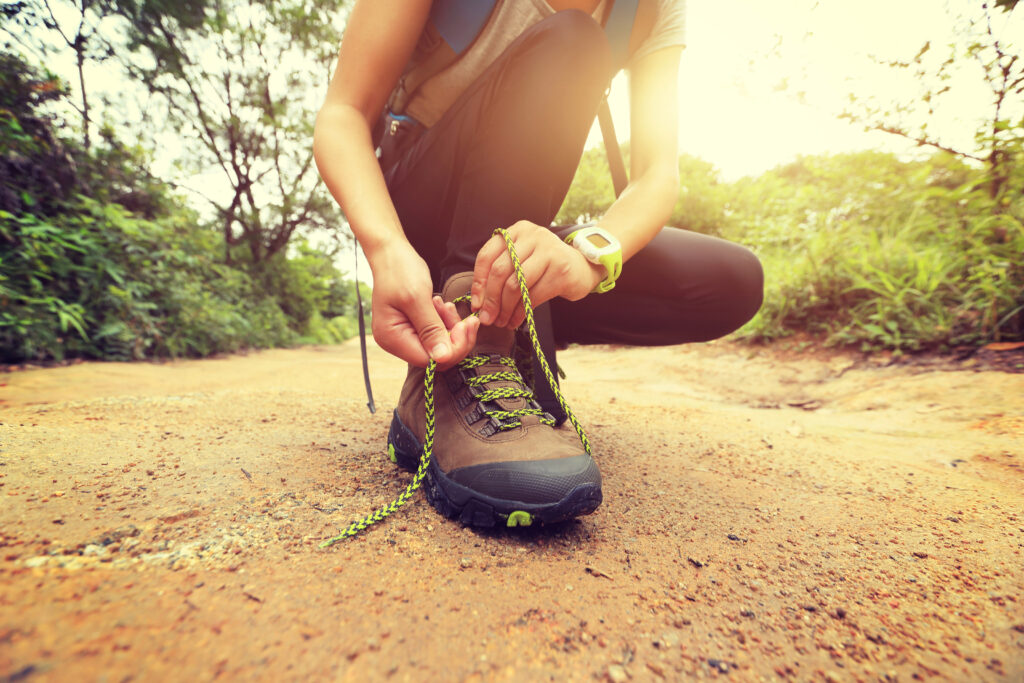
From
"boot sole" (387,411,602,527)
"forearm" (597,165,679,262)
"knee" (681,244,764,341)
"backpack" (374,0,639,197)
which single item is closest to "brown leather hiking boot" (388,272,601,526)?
"boot sole" (387,411,602,527)

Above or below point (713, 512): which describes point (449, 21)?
above

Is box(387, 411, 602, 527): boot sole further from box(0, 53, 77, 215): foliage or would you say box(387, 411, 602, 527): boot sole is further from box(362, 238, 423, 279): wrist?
box(0, 53, 77, 215): foliage

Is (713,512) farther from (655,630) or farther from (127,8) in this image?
(127,8)

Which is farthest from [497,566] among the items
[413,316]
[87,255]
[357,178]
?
[87,255]

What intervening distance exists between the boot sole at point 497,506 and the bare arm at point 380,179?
0.24 m

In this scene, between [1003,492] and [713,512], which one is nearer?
[713,512]

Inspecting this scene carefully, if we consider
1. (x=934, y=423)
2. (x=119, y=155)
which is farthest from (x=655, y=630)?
(x=119, y=155)

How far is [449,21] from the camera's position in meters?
0.99

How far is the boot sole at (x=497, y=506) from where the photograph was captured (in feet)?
2.36

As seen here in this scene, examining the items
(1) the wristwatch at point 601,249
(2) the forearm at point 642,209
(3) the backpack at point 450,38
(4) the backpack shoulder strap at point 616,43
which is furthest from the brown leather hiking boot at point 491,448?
(4) the backpack shoulder strap at point 616,43

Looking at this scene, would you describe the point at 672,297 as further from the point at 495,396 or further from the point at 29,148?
the point at 29,148

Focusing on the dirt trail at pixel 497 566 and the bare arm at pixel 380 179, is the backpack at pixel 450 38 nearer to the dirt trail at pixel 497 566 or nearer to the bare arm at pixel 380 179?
the bare arm at pixel 380 179

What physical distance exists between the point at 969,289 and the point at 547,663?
315 centimetres

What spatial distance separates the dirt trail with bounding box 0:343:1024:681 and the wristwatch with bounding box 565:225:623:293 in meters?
0.49
